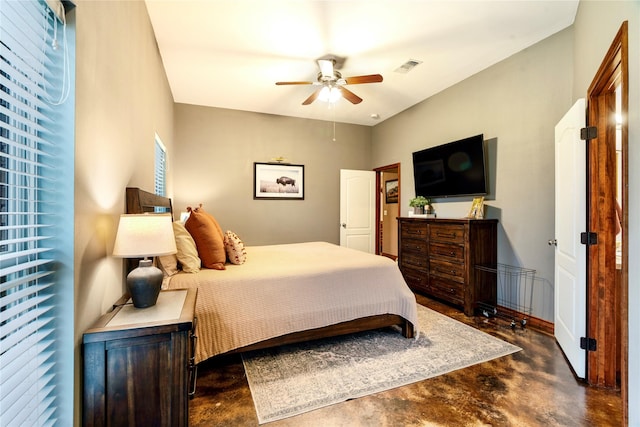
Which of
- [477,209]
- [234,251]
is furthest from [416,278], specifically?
[234,251]

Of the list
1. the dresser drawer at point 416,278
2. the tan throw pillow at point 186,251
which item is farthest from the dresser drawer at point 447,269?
the tan throw pillow at point 186,251

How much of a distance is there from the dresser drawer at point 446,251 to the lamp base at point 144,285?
122 inches

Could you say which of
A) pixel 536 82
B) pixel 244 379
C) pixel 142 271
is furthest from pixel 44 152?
pixel 536 82

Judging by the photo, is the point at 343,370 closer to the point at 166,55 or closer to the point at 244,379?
the point at 244,379

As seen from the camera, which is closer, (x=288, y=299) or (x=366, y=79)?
(x=288, y=299)

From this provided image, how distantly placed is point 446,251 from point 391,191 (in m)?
3.51

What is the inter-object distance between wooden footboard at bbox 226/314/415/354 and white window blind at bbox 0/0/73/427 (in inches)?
53.5

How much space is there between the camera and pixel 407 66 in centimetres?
364

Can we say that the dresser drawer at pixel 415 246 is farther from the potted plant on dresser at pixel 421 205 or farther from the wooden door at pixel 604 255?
the wooden door at pixel 604 255

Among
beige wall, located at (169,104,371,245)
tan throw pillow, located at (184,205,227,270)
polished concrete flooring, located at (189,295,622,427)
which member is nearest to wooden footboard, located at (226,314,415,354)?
polished concrete flooring, located at (189,295,622,427)

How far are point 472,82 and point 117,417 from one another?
4.55m

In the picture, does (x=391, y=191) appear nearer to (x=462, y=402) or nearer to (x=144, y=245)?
(x=462, y=402)

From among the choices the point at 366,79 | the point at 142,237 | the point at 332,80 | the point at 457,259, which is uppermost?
the point at 332,80

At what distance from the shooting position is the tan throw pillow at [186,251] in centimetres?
236
